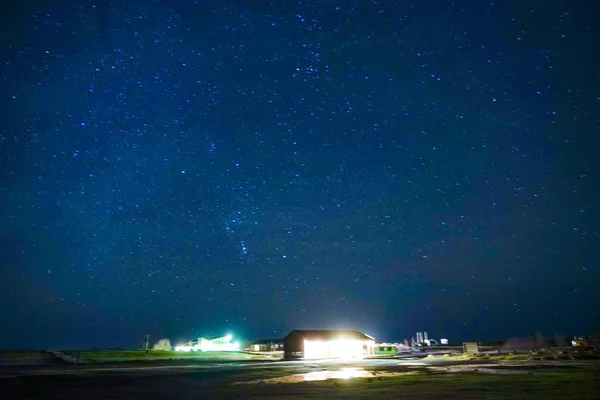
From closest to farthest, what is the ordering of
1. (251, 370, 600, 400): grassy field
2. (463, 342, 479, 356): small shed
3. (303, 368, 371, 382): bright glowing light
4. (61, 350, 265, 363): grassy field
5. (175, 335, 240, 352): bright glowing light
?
(251, 370, 600, 400): grassy field, (303, 368, 371, 382): bright glowing light, (463, 342, 479, 356): small shed, (61, 350, 265, 363): grassy field, (175, 335, 240, 352): bright glowing light

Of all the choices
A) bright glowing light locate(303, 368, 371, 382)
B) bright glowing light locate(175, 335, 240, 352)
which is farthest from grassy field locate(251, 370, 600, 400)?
bright glowing light locate(175, 335, 240, 352)

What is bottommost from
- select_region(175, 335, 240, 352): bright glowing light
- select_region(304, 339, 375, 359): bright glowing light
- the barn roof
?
select_region(175, 335, 240, 352): bright glowing light

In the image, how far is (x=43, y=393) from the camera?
60.6 ft

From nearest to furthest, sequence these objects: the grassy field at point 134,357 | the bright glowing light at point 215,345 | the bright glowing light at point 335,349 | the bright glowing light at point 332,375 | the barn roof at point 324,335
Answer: the bright glowing light at point 332,375 < the grassy field at point 134,357 < the bright glowing light at point 335,349 < the barn roof at point 324,335 < the bright glowing light at point 215,345

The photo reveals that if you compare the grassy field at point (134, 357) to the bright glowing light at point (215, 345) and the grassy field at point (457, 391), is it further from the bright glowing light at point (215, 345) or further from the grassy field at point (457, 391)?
the grassy field at point (457, 391)

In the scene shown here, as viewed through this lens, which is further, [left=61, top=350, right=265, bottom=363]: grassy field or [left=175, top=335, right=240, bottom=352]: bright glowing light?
[left=175, top=335, right=240, bottom=352]: bright glowing light

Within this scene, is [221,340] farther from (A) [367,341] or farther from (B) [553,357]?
(B) [553,357]

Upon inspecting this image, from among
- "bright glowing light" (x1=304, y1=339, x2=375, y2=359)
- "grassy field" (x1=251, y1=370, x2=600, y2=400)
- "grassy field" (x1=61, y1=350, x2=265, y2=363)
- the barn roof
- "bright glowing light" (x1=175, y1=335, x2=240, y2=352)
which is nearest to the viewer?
"grassy field" (x1=251, y1=370, x2=600, y2=400)

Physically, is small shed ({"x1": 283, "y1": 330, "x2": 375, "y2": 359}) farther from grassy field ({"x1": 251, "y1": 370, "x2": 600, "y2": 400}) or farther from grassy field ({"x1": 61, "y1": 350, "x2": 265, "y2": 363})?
grassy field ({"x1": 251, "y1": 370, "x2": 600, "y2": 400})

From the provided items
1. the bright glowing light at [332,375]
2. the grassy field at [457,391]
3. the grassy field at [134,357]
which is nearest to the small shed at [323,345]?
the grassy field at [134,357]

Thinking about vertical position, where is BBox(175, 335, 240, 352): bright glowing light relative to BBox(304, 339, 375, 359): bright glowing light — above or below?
below

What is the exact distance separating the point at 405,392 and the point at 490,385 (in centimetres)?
443

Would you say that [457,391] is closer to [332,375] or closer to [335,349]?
[332,375]

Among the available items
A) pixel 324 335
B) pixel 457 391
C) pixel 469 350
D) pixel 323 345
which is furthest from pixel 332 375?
pixel 324 335
